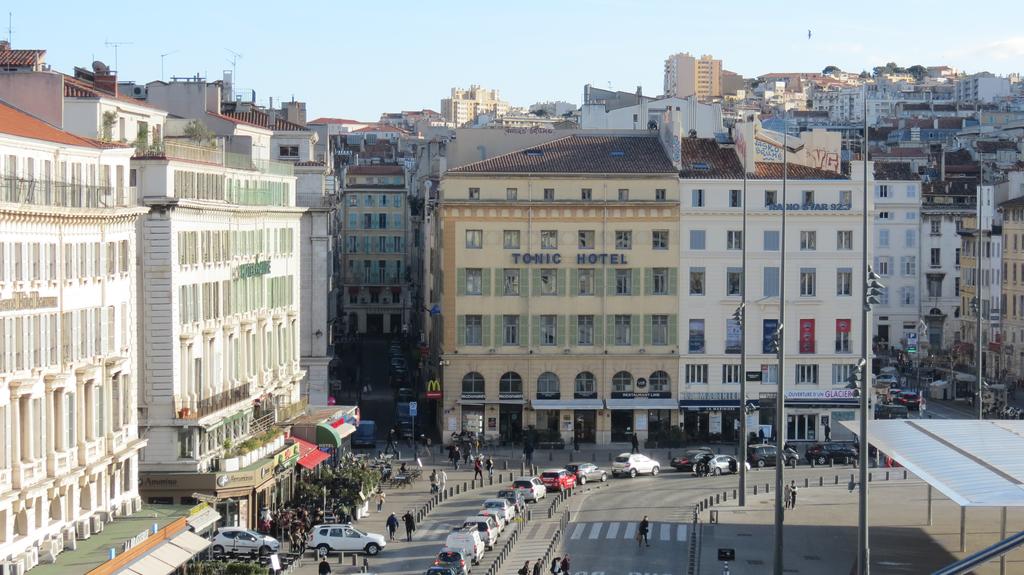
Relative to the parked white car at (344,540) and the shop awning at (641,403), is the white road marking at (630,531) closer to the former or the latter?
the parked white car at (344,540)

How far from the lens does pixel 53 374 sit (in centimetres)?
5709

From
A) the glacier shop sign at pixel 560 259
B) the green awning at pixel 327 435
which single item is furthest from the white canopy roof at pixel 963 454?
the glacier shop sign at pixel 560 259

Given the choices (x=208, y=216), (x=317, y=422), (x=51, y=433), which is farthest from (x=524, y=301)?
(x=51, y=433)

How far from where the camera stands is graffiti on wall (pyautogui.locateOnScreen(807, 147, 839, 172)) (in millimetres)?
108188

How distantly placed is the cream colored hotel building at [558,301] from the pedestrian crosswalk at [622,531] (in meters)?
25.4

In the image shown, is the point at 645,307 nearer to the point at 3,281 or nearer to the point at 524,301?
the point at 524,301

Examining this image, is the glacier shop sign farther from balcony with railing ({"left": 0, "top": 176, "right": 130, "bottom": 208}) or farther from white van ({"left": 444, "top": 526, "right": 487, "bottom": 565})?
balcony with railing ({"left": 0, "top": 176, "right": 130, "bottom": 208})

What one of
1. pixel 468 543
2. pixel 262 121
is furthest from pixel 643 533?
pixel 262 121

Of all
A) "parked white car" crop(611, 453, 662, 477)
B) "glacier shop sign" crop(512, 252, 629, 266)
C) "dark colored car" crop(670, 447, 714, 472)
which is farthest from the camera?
"glacier shop sign" crop(512, 252, 629, 266)

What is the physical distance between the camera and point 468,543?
228 ft

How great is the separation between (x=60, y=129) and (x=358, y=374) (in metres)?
75.7

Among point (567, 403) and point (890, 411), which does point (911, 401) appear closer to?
point (890, 411)

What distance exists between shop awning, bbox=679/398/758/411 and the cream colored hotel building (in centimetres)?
69

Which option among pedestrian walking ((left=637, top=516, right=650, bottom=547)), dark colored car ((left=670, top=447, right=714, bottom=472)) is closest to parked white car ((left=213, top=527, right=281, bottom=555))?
pedestrian walking ((left=637, top=516, right=650, bottom=547))
